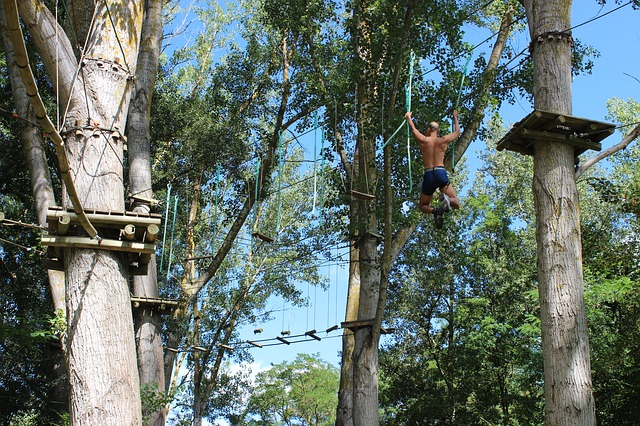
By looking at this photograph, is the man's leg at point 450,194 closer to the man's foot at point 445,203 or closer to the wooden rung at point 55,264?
the man's foot at point 445,203

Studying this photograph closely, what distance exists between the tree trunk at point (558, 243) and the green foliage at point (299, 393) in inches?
720

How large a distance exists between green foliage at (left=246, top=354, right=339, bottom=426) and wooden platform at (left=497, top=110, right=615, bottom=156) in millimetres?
18391

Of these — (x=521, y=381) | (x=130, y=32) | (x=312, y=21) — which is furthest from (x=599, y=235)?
Answer: (x=130, y=32)

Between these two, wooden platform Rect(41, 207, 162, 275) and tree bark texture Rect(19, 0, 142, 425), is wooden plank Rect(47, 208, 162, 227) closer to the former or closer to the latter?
wooden platform Rect(41, 207, 162, 275)

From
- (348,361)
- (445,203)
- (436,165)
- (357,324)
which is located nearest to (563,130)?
(445,203)

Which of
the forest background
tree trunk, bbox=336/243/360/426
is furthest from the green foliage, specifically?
tree trunk, bbox=336/243/360/426

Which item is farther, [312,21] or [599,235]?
[599,235]

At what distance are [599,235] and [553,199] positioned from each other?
393 inches

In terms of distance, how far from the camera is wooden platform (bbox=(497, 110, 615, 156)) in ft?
20.6

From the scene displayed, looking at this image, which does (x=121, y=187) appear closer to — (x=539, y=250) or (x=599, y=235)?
(x=539, y=250)

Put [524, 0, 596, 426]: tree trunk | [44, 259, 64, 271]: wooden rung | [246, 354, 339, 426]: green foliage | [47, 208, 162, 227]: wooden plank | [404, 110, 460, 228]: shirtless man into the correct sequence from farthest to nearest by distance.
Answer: [246, 354, 339, 426]: green foliage
[404, 110, 460, 228]: shirtless man
[44, 259, 64, 271]: wooden rung
[524, 0, 596, 426]: tree trunk
[47, 208, 162, 227]: wooden plank

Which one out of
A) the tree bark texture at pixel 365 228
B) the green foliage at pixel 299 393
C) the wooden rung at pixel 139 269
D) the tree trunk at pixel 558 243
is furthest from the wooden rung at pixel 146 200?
the green foliage at pixel 299 393

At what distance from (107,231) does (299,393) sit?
19.4 m

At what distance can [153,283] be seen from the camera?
10.2m
